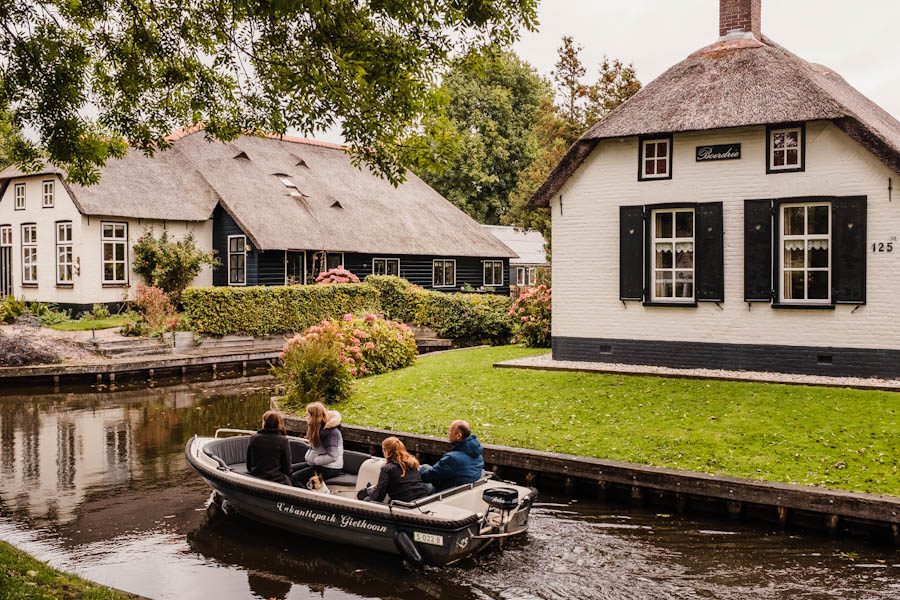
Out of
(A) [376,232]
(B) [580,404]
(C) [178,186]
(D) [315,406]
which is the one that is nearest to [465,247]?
(A) [376,232]

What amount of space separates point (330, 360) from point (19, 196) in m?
22.0

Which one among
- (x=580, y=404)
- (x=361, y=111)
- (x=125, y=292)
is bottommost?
(x=580, y=404)

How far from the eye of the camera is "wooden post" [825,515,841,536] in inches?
375

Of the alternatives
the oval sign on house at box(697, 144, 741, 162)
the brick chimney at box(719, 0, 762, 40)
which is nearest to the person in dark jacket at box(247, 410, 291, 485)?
the oval sign on house at box(697, 144, 741, 162)

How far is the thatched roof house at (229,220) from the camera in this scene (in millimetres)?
29406

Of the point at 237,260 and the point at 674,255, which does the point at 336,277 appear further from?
the point at 674,255

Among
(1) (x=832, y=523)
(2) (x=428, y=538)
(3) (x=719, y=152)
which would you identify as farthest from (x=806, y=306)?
(2) (x=428, y=538)

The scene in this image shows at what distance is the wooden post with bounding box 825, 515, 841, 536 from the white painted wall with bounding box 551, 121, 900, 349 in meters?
7.30

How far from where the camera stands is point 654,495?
1082cm

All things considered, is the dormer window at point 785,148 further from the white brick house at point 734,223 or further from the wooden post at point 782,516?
the wooden post at point 782,516

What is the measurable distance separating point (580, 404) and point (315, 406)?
5583 mm

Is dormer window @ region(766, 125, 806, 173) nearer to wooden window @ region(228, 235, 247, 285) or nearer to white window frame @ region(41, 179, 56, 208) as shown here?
wooden window @ region(228, 235, 247, 285)

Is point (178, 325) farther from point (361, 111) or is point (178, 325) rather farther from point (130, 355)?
point (361, 111)

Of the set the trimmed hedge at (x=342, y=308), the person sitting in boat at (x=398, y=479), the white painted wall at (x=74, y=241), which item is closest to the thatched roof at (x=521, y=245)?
the trimmed hedge at (x=342, y=308)
